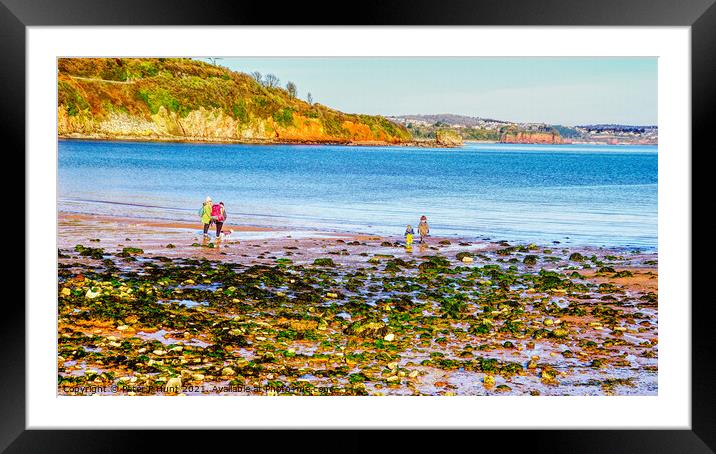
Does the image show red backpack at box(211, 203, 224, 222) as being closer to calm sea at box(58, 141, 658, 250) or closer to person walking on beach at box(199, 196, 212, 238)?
person walking on beach at box(199, 196, 212, 238)

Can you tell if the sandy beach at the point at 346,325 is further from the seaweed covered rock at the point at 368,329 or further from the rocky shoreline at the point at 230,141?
the rocky shoreline at the point at 230,141

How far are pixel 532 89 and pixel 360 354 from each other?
73.0 metres

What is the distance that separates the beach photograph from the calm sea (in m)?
0.30

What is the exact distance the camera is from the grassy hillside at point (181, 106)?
2714 inches

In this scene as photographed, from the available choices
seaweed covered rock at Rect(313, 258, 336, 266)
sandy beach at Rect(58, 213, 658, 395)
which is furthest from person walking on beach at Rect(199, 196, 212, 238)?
seaweed covered rock at Rect(313, 258, 336, 266)

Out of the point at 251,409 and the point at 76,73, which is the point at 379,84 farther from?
the point at 251,409

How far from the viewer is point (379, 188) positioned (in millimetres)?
50844

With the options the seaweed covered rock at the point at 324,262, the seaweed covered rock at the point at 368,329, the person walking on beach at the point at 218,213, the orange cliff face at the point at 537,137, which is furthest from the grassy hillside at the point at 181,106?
the seaweed covered rock at the point at 368,329

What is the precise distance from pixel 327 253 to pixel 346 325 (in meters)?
7.91

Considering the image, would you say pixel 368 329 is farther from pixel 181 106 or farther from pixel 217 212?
pixel 181 106
